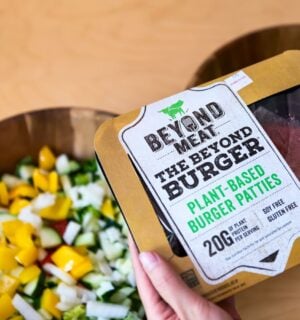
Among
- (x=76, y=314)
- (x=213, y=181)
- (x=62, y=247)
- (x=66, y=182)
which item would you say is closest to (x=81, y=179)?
(x=66, y=182)

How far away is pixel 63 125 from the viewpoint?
1.00m

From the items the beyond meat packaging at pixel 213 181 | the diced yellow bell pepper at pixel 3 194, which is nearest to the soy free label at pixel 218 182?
the beyond meat packaging at pixel 213 181

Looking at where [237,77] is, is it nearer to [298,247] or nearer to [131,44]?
[298,247]

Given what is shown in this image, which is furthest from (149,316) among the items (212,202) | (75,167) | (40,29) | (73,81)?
(40,29)

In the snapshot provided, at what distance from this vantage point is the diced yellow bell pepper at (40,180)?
101cm

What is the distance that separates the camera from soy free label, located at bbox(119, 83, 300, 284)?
709mm

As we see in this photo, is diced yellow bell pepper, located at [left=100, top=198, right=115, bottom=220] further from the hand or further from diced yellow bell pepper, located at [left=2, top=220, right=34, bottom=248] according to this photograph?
the hand

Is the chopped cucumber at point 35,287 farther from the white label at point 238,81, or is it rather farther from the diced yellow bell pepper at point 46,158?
the white label at point 238,81

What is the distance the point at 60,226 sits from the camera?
98cm

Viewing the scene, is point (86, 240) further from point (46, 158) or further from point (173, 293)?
point (173, 293)

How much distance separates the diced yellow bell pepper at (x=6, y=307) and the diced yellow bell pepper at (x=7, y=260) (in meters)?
0.04

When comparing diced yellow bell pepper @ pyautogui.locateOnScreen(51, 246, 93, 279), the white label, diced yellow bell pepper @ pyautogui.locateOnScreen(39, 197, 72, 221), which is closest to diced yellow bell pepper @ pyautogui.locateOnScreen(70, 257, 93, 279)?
diced yellow bell pepper @ pyautogui.locateOnScreen(51, 246, 93, 279)

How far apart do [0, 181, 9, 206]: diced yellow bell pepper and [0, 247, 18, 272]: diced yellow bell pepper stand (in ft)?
0.37

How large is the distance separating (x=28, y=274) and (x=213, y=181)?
36 centimetres
